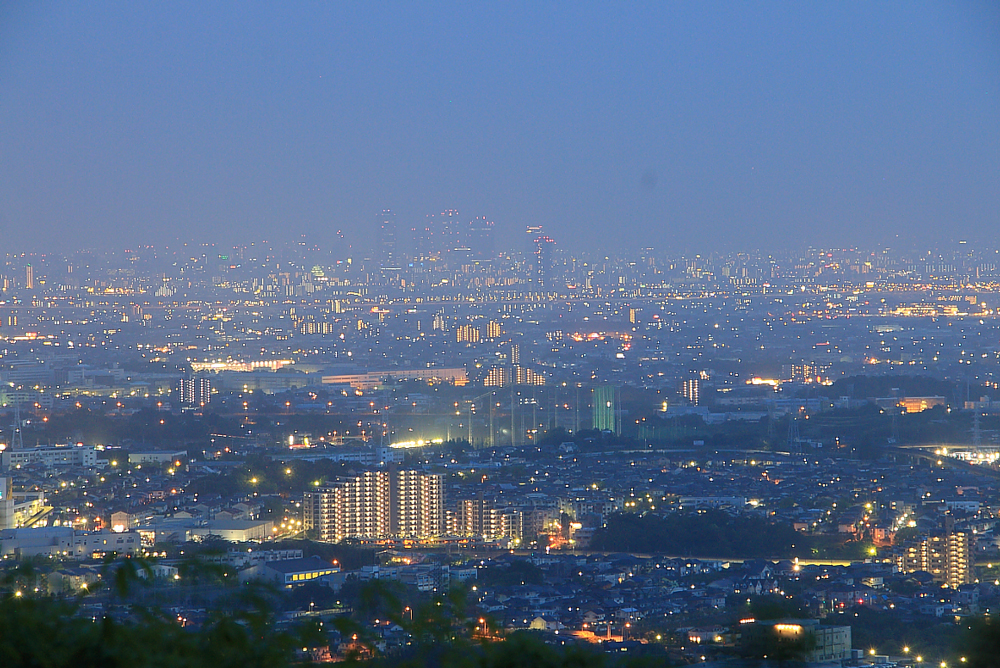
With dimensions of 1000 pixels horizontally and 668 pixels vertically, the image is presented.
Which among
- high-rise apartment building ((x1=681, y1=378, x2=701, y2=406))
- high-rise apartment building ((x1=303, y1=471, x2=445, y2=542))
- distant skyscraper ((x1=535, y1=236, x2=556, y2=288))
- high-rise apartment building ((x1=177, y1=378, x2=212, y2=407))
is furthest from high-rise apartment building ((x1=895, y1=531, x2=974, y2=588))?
distant skyscraper ((x1=535, y1=236, x2=556, y2=288))

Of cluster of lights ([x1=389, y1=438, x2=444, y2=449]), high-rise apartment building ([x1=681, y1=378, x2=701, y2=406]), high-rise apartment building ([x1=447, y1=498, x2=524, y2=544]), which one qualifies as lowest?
cluster of lights ([x1=389, y1=438, x2=444, y2=449])

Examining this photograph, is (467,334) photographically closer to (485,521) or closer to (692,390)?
(692,390)

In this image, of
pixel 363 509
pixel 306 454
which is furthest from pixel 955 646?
pixel 306 454

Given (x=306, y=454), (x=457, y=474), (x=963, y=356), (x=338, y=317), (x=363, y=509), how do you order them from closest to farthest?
(x=363, y=509) → (x=457, y=474) → (x=306, y=454) → (x=963, y=356) → (x=338, y=317)

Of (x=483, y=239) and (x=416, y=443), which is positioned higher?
(x=483, y=239)

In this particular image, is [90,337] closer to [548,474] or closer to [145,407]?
[145,407]

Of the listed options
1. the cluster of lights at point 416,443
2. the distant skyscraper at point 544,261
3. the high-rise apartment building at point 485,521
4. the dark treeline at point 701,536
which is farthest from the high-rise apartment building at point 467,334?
the dark treeline at point 701,536

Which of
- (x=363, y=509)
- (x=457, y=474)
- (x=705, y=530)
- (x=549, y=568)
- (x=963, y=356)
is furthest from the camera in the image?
(x=963, y=356)

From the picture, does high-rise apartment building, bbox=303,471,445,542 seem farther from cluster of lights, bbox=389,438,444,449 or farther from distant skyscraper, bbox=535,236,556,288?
distant skyscraper, bbox=535,236,556,288

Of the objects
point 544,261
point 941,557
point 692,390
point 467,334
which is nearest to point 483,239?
point 544,261
